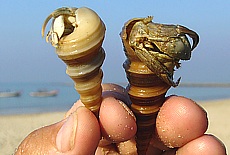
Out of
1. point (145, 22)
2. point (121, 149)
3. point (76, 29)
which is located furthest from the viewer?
point (121, 149)

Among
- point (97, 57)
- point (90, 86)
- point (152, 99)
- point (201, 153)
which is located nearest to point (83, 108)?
point (90, 86)

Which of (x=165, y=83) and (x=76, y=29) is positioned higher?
(x=76, y=29)

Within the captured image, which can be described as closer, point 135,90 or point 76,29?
point 76,29

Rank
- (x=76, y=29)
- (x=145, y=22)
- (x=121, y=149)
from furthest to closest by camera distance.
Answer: (x=121, y=149), (x=145, y=22), (x=76, y=29)

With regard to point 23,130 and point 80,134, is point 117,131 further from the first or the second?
point 23,130

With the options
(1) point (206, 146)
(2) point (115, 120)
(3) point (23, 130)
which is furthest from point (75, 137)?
(3) point (23, 130)

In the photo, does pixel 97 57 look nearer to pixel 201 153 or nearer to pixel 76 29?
pixel 76 29
